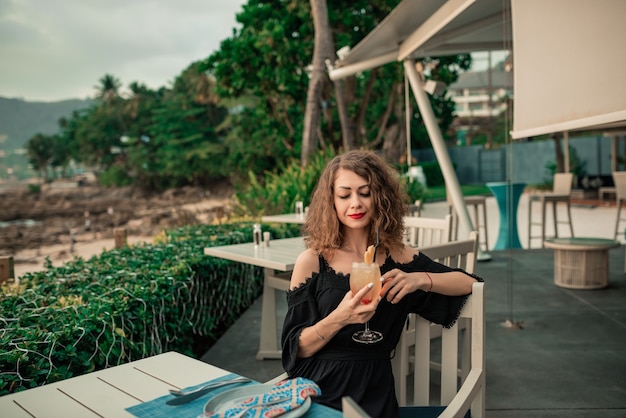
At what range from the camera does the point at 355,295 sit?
154 centimetres

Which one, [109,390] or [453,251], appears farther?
[453,251]

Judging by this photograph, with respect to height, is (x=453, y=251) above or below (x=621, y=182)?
below

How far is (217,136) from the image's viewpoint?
39125mm

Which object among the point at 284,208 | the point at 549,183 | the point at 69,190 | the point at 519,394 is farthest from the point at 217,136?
the point at 519,394

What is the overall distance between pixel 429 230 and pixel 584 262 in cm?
Answer: 233

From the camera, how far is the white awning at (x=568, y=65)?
249cm

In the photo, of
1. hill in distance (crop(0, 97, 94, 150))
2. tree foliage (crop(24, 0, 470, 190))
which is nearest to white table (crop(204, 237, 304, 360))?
tree foliage (crop(24, 0, 470, 190))

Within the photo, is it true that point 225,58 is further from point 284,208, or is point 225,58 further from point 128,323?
A: point 128,323

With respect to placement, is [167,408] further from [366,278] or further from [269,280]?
[269,280]

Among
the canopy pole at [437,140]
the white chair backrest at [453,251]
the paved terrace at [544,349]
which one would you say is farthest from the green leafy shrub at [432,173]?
the white chair backrest at [453,251]

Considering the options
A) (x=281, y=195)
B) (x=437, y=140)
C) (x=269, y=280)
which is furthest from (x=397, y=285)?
(x=281, y=195)

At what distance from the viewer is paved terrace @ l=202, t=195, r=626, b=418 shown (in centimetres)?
292

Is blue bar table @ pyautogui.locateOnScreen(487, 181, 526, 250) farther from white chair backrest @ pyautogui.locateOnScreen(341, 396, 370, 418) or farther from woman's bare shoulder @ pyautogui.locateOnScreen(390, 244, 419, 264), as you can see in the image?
white chair backrest @ pyautogui.locateOnScreen(341, 396, 370, 418)

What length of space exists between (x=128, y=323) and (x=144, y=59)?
92.2 m
